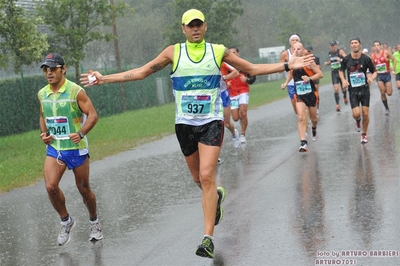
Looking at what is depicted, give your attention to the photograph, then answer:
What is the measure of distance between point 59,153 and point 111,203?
2492mm

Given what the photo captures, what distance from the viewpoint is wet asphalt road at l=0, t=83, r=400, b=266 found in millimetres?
7031

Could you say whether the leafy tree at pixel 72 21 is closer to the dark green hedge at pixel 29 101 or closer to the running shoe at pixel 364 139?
the dark green hedge at pixel 29 101

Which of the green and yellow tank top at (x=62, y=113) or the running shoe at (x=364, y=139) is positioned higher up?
the green and yellow tank top at (x=62, y=113)

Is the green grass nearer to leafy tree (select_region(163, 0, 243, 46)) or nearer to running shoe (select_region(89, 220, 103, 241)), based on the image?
running shoe (select_region(89, 220, 103, 241))

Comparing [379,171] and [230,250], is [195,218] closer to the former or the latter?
[230,250]

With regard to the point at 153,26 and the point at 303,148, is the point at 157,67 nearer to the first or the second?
the point at 303,148

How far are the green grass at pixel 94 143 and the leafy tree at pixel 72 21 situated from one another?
3.00m

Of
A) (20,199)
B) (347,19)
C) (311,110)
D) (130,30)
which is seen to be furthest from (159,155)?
(347,19)

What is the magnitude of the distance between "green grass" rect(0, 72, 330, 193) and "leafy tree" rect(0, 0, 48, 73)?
89.9 inches

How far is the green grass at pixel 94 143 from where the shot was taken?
1425cm

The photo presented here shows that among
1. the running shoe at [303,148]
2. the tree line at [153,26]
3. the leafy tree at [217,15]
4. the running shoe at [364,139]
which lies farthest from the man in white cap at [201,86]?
the leafy tree at [217,15]

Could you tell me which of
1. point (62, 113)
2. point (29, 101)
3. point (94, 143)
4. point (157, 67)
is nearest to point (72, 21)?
point (29, 101)

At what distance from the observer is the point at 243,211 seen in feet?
29.3

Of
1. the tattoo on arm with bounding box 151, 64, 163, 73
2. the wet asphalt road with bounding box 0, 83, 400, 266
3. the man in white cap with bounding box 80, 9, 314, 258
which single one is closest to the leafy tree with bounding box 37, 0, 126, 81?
the wet asphalt road with bounding box 0, 83, 400, 266
